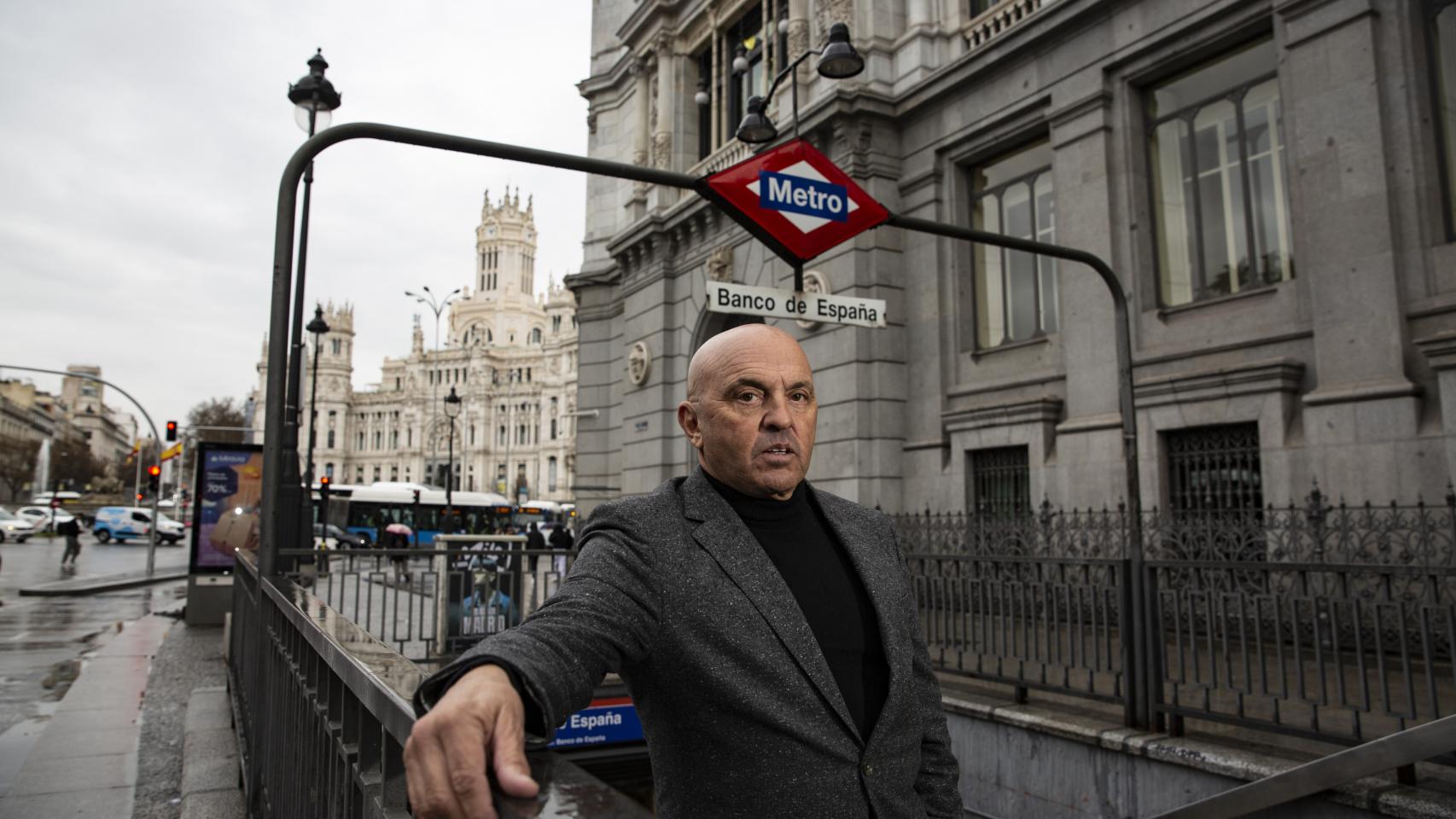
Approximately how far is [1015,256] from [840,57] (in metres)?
6.57

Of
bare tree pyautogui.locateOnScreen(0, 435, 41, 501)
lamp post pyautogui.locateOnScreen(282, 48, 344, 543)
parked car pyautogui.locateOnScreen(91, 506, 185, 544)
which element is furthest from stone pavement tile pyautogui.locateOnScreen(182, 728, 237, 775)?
bare tree pyautogui.locateOnScreen(0, 435, 41, 501)

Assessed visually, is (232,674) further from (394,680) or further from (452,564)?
(394,680)

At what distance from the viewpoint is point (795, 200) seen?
714cm

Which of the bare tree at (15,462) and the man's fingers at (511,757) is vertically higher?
the bare tree at (15,462)

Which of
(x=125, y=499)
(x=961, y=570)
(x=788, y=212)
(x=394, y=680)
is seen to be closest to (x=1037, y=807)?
(x=961, y=570)

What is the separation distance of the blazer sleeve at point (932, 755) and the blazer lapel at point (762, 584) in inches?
14.0

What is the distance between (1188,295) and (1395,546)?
4320 millimetres

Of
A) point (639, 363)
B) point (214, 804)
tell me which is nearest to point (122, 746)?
point (214, 804)

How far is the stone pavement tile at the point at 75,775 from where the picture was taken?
6008mm

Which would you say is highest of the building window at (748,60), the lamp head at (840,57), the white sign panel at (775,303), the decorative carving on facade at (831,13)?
the building window at (748,60)

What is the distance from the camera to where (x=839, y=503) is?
230 cm

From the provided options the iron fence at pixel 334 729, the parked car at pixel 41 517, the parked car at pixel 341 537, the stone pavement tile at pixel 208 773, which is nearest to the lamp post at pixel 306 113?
the stone pavement tile at pixel 208 773

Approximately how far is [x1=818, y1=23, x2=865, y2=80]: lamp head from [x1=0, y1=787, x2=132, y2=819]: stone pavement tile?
8.45m

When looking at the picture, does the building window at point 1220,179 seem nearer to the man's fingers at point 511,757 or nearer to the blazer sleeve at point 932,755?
the blazer sleeve at point 932,755
